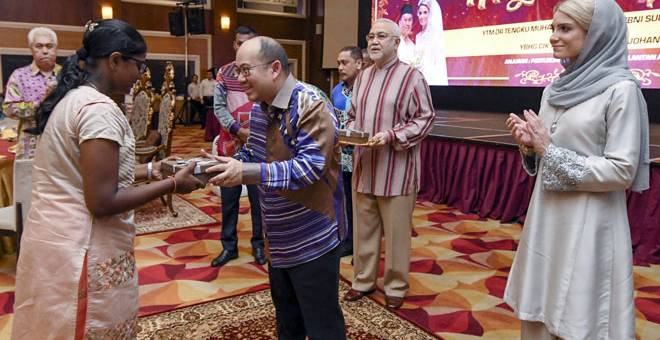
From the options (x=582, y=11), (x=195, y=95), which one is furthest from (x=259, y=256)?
(x=195, y=95)

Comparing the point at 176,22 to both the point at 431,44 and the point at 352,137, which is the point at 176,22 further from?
the point at 352,137

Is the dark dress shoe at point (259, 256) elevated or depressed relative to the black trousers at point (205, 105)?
depressed

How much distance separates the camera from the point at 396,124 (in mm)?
2566

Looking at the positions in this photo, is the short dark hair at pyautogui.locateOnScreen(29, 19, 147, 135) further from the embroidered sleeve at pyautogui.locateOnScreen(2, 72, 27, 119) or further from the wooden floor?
the wooden floor

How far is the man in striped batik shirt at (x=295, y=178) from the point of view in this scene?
1.33 meters

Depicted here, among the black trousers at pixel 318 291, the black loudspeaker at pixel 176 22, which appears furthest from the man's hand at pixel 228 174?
the black loudspeaker at pixel 176 22

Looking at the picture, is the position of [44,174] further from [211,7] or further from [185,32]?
[211,7]

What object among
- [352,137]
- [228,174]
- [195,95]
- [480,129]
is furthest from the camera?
[195,95]

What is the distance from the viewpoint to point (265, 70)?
138 cm

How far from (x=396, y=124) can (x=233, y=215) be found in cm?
125

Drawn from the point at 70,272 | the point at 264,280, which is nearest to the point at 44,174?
the point at 70,272

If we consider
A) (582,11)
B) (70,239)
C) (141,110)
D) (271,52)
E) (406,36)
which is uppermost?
(406,36)

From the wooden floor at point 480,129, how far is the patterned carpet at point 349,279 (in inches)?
31.9

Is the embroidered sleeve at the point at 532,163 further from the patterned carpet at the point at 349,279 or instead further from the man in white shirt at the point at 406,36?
the man in white shirt at the point at 406,36
